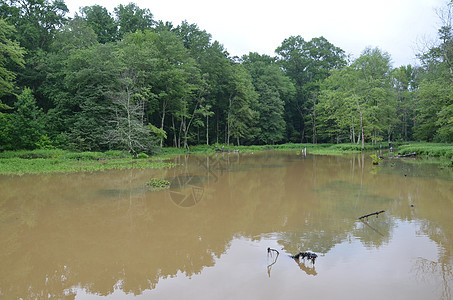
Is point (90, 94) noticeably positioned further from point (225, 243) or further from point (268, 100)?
point (268, 100)

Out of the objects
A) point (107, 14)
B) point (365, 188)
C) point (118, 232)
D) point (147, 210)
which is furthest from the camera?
point (107, 14)

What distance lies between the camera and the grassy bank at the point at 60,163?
54.9ft

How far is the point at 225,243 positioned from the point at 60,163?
1715 centimetres

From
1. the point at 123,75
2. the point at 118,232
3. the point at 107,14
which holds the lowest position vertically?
the point at 118,232

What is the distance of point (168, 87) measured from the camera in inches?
1257

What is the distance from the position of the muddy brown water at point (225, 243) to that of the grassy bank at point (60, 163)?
5.87 meters

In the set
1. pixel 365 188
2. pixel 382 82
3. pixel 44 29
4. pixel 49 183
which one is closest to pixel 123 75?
pixel 49 183

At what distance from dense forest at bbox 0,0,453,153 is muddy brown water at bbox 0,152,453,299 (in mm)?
15821

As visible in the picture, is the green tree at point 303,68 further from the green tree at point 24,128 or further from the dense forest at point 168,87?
the green tree at point 24,128

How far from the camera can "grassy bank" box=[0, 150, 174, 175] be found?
16.7m

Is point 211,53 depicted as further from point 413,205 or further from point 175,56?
point 413,205

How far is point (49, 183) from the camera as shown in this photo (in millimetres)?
13094

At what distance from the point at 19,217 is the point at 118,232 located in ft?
11.1

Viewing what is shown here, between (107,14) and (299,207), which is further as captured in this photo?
(107,14)
